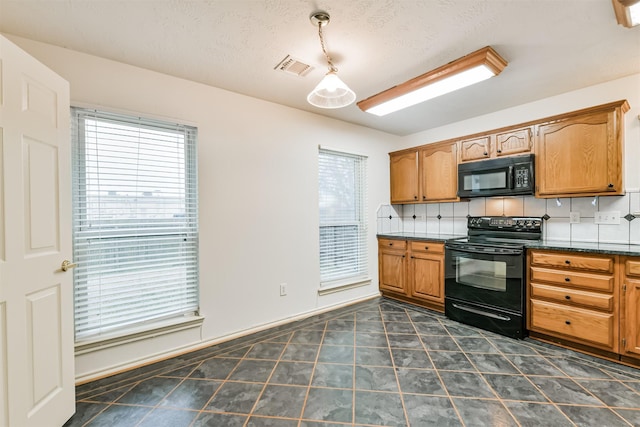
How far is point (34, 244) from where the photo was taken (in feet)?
4.68

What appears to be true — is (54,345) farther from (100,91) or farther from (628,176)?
(628,176)

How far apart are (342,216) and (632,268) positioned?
260 centimetres

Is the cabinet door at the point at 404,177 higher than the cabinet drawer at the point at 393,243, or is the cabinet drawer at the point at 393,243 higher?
the cabinet door at the point at 404,177

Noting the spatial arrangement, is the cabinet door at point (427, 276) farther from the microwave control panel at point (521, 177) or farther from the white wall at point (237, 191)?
the microwave control panel at point (521, 177)

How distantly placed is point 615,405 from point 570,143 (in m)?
2.09

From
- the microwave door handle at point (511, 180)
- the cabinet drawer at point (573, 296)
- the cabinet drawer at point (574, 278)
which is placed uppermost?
the microwave door handle at point (511, 180)

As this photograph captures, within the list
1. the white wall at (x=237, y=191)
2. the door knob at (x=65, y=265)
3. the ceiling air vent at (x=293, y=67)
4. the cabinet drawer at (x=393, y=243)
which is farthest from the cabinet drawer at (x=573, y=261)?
the door knob at (x=65, y=265)

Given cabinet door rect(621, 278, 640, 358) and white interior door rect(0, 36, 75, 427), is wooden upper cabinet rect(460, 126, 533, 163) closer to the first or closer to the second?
cabinet door rect(621, 278, 640, 358)

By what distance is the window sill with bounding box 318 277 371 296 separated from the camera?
333 centimetres

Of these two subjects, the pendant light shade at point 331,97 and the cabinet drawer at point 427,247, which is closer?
the pendant light shade at point 331,97

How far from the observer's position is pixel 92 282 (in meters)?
2.02

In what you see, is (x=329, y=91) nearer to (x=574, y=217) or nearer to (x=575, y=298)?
(x=575, y=298)

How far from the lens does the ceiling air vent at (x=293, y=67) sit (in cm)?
212

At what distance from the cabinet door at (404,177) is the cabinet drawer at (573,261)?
1.57 meters
